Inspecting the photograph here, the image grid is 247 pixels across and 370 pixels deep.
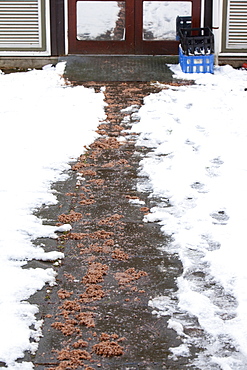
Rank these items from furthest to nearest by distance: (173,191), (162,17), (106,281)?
(162,17) < (173,191) < (106,281)

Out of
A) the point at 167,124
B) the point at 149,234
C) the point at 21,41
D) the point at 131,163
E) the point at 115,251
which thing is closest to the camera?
the point at 115,251

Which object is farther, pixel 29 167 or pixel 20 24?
pixel 20 24

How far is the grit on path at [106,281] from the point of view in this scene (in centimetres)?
313

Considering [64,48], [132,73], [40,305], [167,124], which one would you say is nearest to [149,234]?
[40,305]

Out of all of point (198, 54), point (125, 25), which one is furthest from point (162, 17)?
point (198, 54)

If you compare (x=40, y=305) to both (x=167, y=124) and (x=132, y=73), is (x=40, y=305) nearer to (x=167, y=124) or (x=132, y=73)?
(x=167, y=124)

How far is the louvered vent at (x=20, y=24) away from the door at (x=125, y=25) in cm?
63

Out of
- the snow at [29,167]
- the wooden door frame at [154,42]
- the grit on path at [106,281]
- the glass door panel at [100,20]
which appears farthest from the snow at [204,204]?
the glass door panel at [100,20]

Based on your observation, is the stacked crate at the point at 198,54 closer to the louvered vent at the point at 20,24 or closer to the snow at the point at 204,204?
the snow at the point at 204,204

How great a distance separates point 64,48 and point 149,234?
8.14 metres

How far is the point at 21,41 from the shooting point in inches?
472

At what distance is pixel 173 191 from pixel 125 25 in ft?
24.1

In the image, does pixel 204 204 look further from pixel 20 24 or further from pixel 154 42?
pixel 20 24

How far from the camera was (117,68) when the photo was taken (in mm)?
11219
